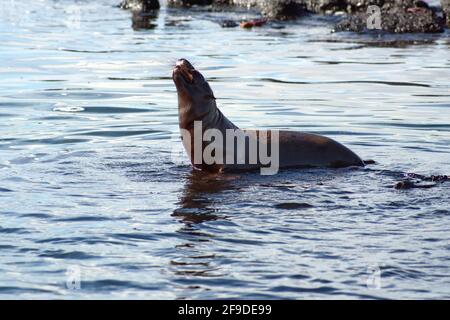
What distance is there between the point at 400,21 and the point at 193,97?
12.9 metres

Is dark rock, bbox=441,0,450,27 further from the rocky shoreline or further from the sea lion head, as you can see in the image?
the sea lion head

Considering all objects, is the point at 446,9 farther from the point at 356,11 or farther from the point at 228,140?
the point at 228,140

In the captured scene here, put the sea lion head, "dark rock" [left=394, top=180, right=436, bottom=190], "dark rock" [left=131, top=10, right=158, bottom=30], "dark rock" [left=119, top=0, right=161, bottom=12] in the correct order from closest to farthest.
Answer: "dark rock" [left=394, top=180, right=436, bottom=190], the sea lion head, "dark rock" [left=131, top=10, right=158, bottom=30], "dark rock" [left=119, top=0, right=161, bottom=12]

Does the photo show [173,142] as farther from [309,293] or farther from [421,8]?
[421,8]

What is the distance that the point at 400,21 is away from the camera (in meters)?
22.0

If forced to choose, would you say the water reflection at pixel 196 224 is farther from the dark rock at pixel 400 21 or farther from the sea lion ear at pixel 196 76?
the dark rock at pixel 400 21

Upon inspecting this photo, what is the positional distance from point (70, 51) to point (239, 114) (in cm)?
711

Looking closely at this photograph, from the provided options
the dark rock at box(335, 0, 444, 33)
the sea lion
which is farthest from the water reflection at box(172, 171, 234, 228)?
the dark rock at box(335, 0, 444, 33)

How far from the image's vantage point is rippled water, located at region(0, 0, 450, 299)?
6742 mm

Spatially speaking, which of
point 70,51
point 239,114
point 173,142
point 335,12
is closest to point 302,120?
point 239,114

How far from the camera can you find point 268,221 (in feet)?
26.3

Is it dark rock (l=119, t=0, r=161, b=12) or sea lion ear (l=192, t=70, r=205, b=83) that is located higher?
sea lion ear (l=192, t=70, r=205, b=83)

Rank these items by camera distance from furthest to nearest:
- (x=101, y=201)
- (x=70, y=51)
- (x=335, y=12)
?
(x=335, y=12) → (x=70, y=51) → (x=101, y=201)

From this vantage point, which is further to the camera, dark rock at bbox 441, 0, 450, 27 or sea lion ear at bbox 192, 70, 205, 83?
dark rock at bbox 441, 0, 450, 27
